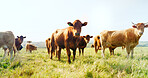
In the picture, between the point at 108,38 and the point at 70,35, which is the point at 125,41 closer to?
the point at 108,38

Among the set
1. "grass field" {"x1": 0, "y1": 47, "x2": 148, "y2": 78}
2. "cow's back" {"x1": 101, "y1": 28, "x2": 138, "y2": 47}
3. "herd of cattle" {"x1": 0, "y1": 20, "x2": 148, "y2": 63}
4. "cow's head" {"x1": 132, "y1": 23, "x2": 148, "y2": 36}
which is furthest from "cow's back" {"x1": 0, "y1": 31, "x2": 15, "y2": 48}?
"cow's head" {"x1": 132, "y1": 23, "x2": 148, "y2": 36}

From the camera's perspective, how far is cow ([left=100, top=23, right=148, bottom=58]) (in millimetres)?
7098

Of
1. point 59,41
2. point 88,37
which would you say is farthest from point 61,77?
point 88,37

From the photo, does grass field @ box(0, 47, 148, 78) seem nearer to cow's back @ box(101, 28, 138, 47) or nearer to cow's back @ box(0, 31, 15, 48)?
Answer: cow's back @ box(101, 28, 138, 47)

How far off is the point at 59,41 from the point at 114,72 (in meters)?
3.95

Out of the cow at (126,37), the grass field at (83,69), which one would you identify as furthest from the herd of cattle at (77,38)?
the grass field at (83,69)

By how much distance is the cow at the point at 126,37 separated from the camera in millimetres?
7098

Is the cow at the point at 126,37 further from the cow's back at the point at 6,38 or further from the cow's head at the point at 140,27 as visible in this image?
the cow's back at the point at 6,38

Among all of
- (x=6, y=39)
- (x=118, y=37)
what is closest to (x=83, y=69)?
(x=118, y=37)

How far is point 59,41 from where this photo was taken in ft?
21.8

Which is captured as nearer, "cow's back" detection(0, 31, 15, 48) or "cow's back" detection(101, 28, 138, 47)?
"cow's back" detection(0, 31, 15, 48)

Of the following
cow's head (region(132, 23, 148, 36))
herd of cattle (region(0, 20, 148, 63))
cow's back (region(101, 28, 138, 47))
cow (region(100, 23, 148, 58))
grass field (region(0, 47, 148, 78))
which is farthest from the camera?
cow's back (region(101, 28, 138, 47))

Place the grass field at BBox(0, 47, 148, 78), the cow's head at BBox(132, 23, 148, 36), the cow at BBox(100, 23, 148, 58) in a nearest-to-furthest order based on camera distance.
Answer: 1. the grass field at BBox(0, 47, 148, 78)
2. the cow's head at BBox(132, 23, 148, 36)
3. the cow at BBox(100, 23, 148, 58)

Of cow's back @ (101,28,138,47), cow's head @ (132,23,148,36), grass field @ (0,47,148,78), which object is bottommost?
grass field @ (0,47,148,78)
